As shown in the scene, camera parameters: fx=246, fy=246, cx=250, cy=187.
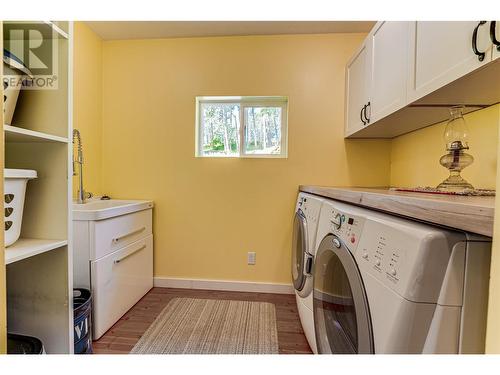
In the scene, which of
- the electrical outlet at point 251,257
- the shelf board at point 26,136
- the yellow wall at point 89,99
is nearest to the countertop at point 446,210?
the shelf board at point 26,136

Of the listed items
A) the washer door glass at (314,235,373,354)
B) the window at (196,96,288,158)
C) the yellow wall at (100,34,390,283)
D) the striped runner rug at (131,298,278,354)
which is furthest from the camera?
the window at (196,96,288,158)

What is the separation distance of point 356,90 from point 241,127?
41.6 inches

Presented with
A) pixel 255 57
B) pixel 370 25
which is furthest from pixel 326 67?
pixel 255 57

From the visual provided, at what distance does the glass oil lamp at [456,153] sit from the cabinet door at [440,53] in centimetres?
34

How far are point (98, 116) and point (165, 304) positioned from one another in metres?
1.84

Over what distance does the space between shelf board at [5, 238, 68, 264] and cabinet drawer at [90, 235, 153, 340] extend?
629 millimetres

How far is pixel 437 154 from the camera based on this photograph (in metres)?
1.67

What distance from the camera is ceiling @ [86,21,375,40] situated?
209 centimetres

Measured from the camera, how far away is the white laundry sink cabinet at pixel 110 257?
156 centimetres

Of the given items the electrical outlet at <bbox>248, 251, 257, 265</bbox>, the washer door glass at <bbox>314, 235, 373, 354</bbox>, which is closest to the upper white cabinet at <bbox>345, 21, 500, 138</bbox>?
the washer door glass at <bbox>314, 235, 373, 354</bbox>

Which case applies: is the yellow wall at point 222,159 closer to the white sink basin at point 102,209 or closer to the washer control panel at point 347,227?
the white sink basin at point 102,209

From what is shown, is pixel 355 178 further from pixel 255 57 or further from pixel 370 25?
pixel 255 57

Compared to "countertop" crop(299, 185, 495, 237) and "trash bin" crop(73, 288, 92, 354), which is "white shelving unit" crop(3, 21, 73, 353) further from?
"countertop" crop(299, 185, 495, 237)

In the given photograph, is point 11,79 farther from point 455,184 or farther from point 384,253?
point 455,184
